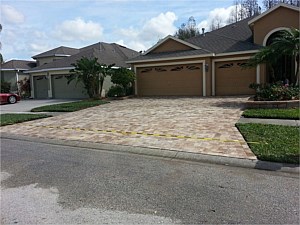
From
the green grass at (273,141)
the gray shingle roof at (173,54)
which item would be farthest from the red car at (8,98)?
the green grass at (273,141)

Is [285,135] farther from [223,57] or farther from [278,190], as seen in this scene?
[223,57]

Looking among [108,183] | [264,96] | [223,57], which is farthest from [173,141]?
[223,57]

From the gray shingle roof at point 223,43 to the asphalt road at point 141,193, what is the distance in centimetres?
1570

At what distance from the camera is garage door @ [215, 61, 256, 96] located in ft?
65.2

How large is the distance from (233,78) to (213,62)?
71.1 inches

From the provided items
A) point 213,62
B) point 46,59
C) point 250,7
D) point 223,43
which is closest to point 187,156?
point 213,62

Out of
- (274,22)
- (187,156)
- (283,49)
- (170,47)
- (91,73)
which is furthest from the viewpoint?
(170,47)

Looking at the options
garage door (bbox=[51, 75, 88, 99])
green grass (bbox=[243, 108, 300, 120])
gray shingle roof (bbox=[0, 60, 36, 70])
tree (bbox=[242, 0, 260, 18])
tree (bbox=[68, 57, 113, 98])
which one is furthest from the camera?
tree (bbox=[242, 0, 260, 18])

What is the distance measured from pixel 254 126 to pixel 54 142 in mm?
6083

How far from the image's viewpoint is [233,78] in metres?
20.3

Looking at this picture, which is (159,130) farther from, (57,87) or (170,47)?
(57,87)

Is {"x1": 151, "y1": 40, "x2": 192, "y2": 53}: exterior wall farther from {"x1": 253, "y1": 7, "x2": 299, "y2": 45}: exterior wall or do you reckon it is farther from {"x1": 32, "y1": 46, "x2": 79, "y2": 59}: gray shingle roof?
{"x1": 32, "y1": 46, "x2": 79, "y2": 59}: gray shingle roof

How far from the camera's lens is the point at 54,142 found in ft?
28.3

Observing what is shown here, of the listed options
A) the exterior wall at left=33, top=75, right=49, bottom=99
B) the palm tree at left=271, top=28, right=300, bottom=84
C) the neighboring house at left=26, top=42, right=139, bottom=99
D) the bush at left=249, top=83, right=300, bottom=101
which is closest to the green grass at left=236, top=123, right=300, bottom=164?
the bush at left=249, top=83, right=300, bottom=101
